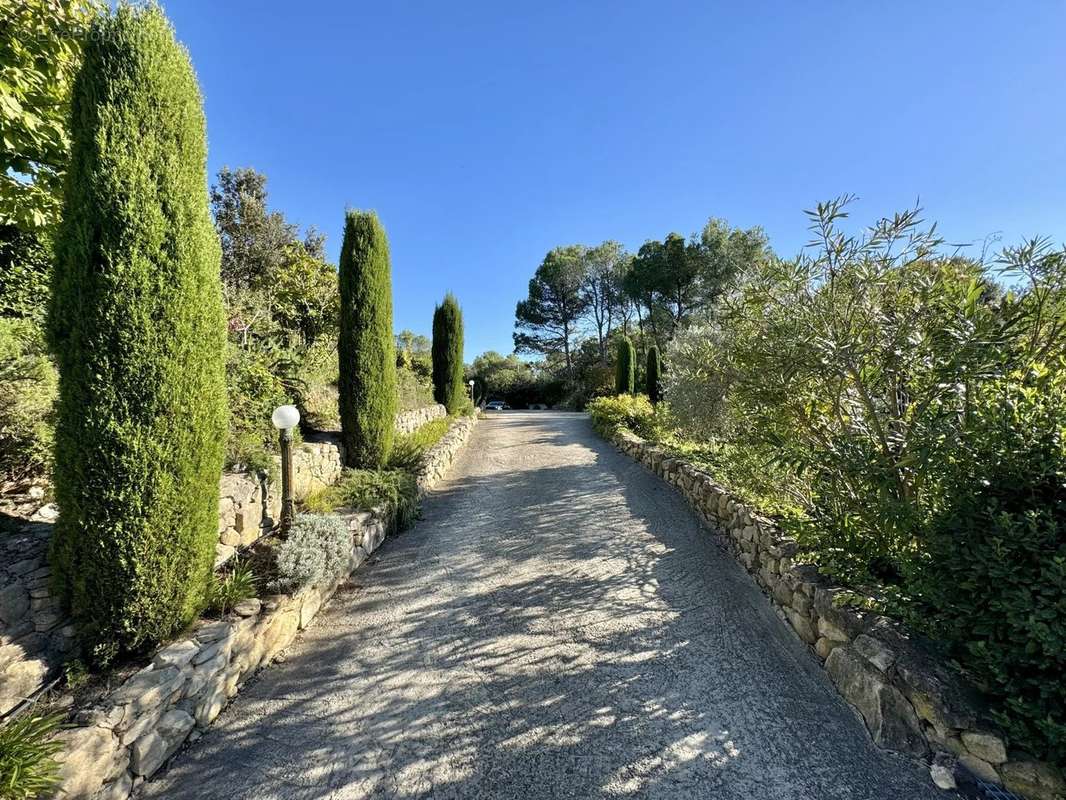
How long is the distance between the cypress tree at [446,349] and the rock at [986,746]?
489 inches

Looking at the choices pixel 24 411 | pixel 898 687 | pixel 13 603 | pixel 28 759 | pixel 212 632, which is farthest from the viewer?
pixel 24 411

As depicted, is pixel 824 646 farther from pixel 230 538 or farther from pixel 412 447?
pixel 412 447

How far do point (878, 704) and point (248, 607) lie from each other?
3.84 meters

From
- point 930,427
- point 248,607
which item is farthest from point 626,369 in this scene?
point 248,607

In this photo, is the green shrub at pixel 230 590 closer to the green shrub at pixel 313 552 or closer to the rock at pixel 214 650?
the green shrub at pixel 313 552

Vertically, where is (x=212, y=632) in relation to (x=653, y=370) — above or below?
below

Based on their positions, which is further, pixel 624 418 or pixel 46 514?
pixel 624 418

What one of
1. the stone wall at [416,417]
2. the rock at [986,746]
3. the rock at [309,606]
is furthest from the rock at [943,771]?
the stone wall at [416,417]

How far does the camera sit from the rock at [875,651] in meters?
2.20

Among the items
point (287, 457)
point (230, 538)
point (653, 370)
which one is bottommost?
point (230, 538)

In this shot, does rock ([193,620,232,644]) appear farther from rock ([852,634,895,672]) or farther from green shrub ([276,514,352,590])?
rock ([852,634,895,672])

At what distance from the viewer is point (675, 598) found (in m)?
3.51

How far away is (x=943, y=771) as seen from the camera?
1854mm

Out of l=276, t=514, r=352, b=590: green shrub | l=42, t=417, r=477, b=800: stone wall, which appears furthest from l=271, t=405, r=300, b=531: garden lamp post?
l=42, t=417, r=477, b=800: stone wall
